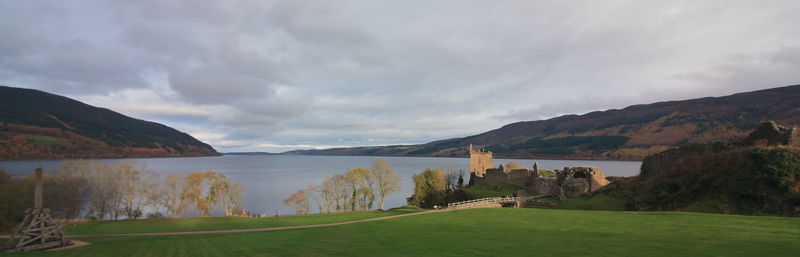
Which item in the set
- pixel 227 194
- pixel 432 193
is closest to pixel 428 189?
pixel 432 193

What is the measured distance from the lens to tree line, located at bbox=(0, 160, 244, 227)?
32562 mm

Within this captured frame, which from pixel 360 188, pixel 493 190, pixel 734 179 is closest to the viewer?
pixel 734 179

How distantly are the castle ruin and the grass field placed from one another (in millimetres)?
27603

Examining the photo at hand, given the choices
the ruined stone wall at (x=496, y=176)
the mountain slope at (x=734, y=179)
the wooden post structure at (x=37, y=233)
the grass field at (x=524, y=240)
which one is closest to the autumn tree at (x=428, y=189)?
the ruined stone wall at (x=496, y=176)

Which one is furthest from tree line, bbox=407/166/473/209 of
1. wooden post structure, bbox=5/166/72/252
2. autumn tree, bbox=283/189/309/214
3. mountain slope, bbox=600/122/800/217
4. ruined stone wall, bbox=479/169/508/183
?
wooden post structure, bbox=5/166/72/252

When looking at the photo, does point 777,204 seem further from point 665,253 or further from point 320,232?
point 320,232

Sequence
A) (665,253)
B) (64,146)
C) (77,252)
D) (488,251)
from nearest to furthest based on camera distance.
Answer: (665,253), (488,251), (77,252), (64,146)

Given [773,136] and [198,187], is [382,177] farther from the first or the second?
[773,136]

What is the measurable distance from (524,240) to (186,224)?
27.4m

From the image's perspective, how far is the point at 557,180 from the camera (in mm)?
56438

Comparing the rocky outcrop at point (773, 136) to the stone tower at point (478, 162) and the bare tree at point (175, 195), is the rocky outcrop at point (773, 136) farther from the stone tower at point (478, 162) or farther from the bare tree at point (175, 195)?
the bare tree at point (175, 195)

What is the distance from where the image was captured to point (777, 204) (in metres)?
26.5

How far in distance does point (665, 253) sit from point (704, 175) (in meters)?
25.2

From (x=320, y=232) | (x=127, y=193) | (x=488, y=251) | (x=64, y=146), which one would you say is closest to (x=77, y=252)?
(x=320, y=232)
